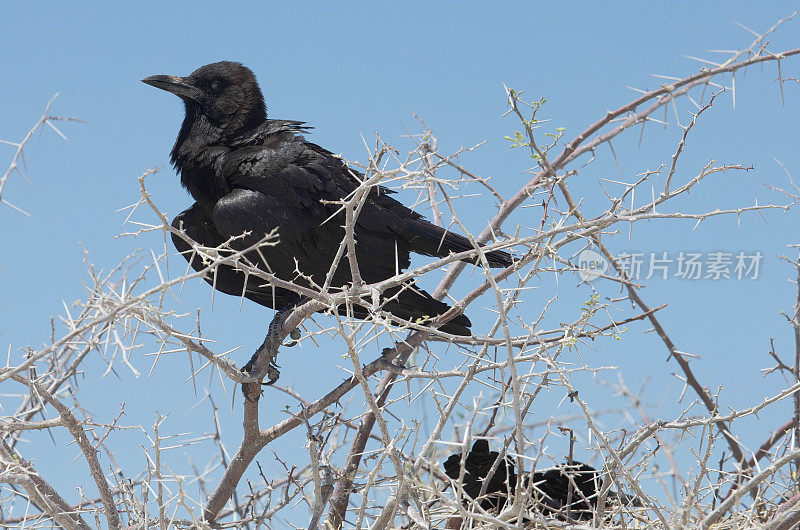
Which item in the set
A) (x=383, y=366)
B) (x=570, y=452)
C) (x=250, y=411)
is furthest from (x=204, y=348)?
(x=570, y=452)

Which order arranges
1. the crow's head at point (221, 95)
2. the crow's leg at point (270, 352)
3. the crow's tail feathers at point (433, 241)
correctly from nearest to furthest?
the crow's leg at point (270, 352)
the crow's tail feathers at point (433, 241)
the crow's head at point (221, 95)

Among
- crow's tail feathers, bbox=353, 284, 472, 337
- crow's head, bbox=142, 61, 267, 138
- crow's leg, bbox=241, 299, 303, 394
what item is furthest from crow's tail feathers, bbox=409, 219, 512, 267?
crow's head, bbox=142, 61, 267, 138

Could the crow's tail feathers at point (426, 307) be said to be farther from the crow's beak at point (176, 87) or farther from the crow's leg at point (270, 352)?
the crow's beak at point (176, 87)

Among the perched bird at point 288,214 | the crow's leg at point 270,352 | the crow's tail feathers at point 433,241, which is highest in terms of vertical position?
the perched bird at point 288,214

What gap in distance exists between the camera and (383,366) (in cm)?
369

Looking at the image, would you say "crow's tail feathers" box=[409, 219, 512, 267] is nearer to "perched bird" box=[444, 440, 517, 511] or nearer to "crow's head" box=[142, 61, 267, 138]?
"perched bird" box=[444, 440, 517, 511]

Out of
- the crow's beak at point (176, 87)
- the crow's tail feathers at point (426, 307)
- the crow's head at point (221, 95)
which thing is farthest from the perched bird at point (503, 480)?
the crow's beak at point (176, 87)

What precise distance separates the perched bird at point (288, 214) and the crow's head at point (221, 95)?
0.03ft

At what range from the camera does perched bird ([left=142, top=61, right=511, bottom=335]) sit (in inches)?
162

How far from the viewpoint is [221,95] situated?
5.05 metres

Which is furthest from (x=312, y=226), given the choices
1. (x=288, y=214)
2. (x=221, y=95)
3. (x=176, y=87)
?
(x=176, y=87)

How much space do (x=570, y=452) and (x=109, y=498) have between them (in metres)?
2.10

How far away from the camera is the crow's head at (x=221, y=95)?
4.96m

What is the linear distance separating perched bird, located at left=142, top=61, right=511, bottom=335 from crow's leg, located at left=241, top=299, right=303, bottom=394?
19 cm
